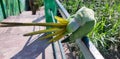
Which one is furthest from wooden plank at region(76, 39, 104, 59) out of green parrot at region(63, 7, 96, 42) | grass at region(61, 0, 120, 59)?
grass at region(61, 0, 120, 59)

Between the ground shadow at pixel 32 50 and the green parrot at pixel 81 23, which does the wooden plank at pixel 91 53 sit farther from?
the ground shadow at pixel 32 50

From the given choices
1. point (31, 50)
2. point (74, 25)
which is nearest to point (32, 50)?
point (31, 50)

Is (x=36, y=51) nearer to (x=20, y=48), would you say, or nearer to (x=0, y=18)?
(x=20, y=48)

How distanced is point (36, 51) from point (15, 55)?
30 cm

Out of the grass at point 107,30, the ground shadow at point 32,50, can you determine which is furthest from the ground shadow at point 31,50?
the grass at point 107,30

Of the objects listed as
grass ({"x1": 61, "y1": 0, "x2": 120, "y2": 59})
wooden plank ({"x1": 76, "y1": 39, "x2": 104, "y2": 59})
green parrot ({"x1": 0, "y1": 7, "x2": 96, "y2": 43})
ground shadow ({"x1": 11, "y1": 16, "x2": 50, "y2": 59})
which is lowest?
ground shadow ({"x1": 11, "y1": 16, "x2": 50, "y2": 59})

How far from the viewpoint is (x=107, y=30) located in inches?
138

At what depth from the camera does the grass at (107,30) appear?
10.5 ft

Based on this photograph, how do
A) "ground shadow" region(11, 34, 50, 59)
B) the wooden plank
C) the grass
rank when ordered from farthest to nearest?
the grass
"ground shadow" region(11, 34, 50, 59)
the wooden plank

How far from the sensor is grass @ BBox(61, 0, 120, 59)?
3.21 meters

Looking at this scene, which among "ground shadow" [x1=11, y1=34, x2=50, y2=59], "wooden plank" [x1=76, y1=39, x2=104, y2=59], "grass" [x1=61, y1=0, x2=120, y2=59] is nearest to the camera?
"wooden plank" [x1=76, y1=39, x2=104, y2=59]

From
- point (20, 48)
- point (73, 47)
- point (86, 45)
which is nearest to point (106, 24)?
point (73, 47)

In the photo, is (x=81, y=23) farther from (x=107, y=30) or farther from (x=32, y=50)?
(x=107, y=30)

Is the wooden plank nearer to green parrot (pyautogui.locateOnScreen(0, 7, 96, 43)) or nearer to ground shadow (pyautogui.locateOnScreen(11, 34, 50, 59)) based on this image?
green parrot (pyautogui.locateOnScreen(0, 7, 96, 43))
